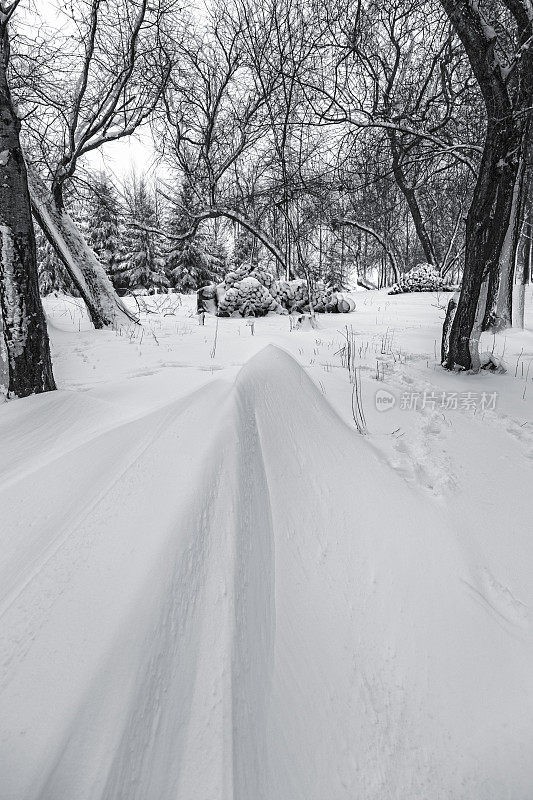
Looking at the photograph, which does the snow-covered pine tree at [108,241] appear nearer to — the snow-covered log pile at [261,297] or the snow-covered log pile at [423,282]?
the snow-covered log pile at [261,297]

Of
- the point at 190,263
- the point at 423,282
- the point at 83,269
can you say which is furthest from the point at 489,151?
the point at 190,263

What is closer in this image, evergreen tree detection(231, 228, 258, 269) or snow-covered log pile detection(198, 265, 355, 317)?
snow-covered log pile detection(198, 265, 355, 317)

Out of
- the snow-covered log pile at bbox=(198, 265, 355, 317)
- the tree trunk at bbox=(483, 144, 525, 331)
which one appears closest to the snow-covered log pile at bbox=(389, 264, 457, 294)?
the snow-covered log pile at bbox=(198, 265, 355, 317)

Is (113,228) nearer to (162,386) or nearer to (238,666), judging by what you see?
(162,386)

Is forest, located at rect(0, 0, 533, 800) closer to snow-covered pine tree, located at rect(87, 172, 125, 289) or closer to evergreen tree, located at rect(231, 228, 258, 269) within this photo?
evergreen tree, located at rect(231, 228, 258, 269)

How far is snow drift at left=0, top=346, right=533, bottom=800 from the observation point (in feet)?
2.63

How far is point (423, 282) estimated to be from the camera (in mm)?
11953

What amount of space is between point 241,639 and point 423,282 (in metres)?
12.8

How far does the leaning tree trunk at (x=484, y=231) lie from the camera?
3.22 m

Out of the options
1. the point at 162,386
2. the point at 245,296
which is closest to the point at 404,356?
the point at 162,386

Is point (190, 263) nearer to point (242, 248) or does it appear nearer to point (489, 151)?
point (242, 248)

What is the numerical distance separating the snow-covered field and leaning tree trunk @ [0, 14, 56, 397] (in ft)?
1.20

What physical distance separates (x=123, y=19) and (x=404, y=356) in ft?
22.0

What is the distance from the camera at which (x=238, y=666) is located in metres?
0.98
